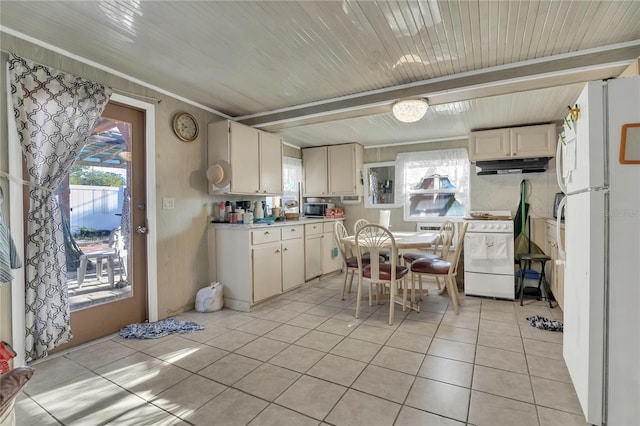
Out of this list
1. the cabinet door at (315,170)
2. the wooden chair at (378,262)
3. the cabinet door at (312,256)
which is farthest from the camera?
the cabinet door at (315,170)

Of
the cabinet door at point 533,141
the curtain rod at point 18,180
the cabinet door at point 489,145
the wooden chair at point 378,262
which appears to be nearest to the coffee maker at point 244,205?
the wooden chair at point 378,262

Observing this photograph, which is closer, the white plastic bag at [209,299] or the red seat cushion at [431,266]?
the red seat cushion at [431,266]

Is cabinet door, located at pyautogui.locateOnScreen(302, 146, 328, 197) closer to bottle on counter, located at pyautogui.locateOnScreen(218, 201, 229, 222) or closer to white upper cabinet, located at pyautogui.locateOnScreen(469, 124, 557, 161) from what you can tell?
bottle on counter, located at pyautogui.locateOnScreen(218, 201, 229, 222)

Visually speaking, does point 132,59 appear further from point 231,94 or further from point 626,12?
point 626,12

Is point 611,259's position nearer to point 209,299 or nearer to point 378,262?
point 378,262

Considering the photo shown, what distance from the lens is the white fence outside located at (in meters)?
2.49

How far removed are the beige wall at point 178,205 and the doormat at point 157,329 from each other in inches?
8.4

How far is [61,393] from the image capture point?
186 cm

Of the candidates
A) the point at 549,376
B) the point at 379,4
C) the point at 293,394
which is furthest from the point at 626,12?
the point at 293,394

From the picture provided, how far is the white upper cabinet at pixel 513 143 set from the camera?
3906mm

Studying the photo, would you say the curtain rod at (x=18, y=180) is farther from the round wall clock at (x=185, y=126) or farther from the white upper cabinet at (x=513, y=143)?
the white upper cabinet at (x=513, y=143)

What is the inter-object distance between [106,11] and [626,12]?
3128 millimetres

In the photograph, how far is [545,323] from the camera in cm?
281

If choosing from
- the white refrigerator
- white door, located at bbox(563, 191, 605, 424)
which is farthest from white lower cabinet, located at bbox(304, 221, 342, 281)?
the white refrigerator
